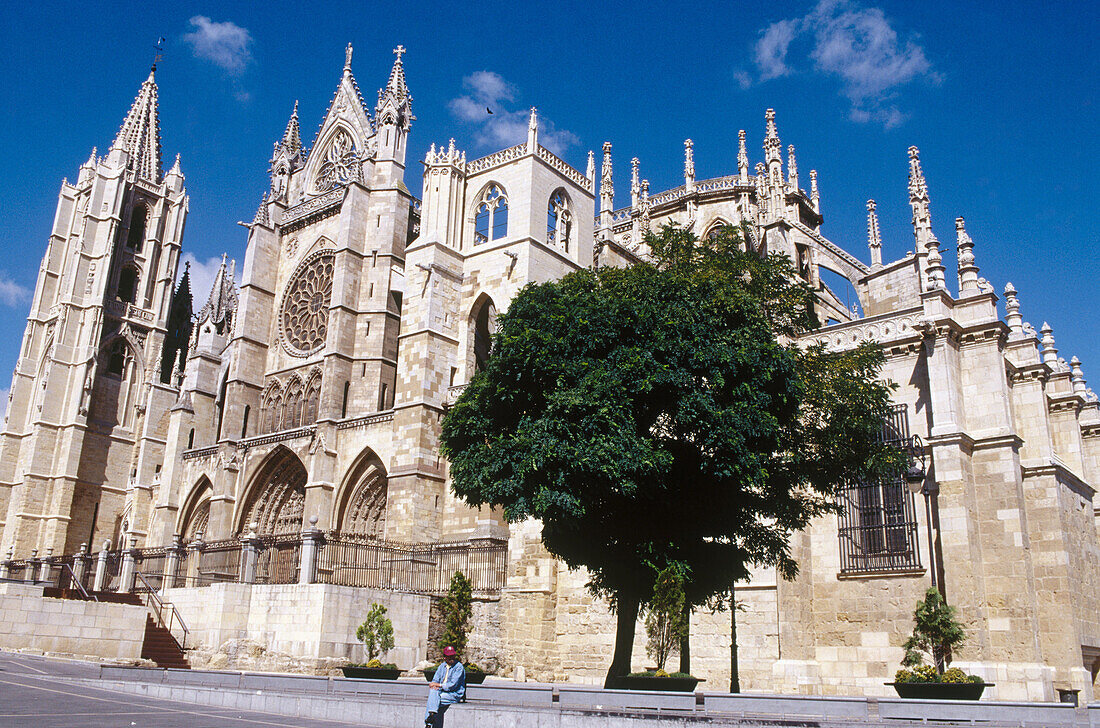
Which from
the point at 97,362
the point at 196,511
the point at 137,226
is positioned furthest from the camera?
the point at 137,226

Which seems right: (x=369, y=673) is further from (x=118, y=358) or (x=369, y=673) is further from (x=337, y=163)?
(x=118, y=358)

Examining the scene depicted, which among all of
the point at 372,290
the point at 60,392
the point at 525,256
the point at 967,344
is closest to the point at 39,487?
the point at 60,392

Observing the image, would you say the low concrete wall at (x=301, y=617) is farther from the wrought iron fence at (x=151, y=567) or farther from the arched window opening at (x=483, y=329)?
the arched window opening at (x=483, y=329)

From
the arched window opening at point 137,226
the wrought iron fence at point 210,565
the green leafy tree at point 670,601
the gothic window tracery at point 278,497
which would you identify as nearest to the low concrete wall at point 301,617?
the wrought iron fence at point 210,565

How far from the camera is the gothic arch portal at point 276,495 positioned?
3180 centimetres

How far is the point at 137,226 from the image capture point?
47.8 m

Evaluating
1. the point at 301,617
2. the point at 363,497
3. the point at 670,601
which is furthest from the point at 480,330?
the point at 670,601

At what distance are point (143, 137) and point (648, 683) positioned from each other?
45.6m

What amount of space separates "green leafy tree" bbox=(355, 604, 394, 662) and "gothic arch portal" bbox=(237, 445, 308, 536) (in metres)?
12.2

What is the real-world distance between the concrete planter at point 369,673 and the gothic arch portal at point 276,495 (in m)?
15.7

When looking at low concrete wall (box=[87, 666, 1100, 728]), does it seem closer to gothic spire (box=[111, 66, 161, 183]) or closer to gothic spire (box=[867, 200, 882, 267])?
gothic spire (box=[867, 200, 882, 267])

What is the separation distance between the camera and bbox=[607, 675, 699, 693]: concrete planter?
525 inches

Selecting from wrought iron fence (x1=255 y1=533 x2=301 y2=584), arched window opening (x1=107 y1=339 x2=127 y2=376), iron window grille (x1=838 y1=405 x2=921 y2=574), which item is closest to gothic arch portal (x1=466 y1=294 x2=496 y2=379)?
wrought iron fence (x1=255 y1=533 x2=301 y2=584)

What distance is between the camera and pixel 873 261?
102 ft
